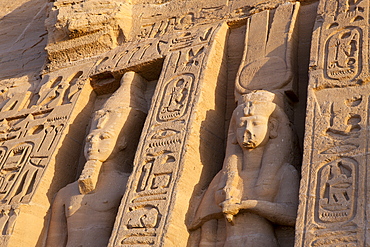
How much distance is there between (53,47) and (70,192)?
2.48 m

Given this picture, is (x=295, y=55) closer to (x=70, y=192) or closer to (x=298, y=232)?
(x=298, y=232)

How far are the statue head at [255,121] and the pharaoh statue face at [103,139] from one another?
1424 mm

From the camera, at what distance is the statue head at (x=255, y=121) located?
4773 mm

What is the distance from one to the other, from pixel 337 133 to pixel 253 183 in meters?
0.80

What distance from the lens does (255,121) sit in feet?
15.8

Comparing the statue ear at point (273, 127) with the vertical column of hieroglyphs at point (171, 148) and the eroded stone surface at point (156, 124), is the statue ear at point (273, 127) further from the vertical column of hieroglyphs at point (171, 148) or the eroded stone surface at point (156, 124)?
the vertical column of hieroglyphs at point (171, 148)

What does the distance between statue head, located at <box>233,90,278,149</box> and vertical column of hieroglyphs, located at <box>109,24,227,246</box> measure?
491 mm

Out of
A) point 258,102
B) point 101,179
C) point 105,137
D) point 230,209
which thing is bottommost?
point 230,209

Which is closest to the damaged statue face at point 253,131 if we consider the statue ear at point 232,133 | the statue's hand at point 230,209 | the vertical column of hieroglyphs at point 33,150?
the statue ear at point 232,133

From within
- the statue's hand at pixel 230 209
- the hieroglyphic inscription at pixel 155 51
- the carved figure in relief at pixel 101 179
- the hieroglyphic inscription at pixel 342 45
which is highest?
the hieroglyphic inscription at pixel 155 51

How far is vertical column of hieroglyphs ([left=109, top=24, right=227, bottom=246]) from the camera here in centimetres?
472

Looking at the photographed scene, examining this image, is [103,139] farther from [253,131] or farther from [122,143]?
[253,131]

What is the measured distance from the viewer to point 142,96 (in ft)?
21.0

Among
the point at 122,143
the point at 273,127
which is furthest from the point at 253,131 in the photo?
the point at 122,143
